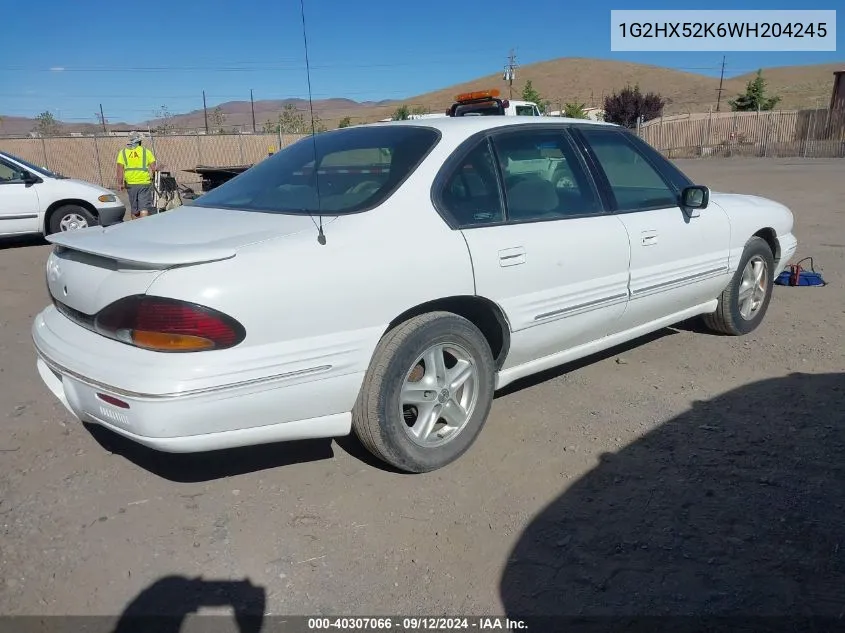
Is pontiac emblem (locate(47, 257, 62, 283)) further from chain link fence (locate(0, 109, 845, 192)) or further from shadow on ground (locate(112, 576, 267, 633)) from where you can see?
chain link fence (locate(0, 109, 845, 192))

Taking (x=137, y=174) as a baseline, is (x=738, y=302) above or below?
below

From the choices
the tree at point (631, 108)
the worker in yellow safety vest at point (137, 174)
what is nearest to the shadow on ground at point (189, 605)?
the worker in yellow safety vest at point (137, 174)

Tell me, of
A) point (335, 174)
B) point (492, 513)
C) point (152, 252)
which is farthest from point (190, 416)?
point (335, 174)

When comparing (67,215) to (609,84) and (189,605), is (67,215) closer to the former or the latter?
(189,605)

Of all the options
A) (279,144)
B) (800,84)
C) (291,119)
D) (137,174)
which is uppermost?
(800,84)

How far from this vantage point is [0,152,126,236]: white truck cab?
9.75m

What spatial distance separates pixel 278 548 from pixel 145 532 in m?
0.59

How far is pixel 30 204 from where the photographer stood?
984 cm

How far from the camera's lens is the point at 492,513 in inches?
115

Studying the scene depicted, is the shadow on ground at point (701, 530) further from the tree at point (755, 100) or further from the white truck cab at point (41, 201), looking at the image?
the tree at point (755, 100)

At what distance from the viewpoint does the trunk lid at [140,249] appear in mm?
2578

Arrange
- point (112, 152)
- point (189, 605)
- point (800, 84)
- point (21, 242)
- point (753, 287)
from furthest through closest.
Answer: point (800, 84), point (112, 152), point (21, 242), point (753, 287), point (189, 605)

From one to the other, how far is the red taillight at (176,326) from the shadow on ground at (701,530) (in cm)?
137

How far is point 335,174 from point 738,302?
3.23 meters
